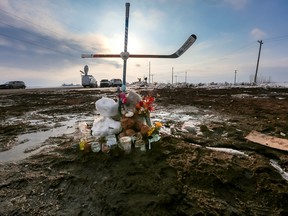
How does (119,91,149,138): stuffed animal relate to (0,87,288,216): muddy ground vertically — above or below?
above

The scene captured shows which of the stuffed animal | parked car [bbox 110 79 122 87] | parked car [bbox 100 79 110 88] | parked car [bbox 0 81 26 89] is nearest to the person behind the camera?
the stuffed animal

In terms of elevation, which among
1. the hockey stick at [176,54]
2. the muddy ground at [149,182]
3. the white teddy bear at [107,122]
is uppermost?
the hockey stick at [176,54]

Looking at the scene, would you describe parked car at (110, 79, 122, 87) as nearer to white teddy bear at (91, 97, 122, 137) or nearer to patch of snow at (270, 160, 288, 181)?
white teddy bear at (91, 97, 122, 137)

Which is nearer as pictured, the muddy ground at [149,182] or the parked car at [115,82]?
the muddy ground at [149,182]

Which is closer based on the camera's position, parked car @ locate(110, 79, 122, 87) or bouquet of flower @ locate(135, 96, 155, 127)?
bouquet of flower @ locate(135, 96, 155, 127)

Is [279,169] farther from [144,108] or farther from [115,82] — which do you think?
[115,82]

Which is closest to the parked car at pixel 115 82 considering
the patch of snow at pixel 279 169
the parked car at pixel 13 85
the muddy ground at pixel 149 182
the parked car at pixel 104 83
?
the parked car at pixel 104 83

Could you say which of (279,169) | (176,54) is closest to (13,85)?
(176,54)

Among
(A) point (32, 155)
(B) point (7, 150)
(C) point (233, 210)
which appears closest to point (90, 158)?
(A) point (32, 155)

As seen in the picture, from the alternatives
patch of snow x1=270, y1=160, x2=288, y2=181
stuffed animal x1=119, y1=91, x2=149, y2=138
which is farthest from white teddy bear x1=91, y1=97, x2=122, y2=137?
patch of snow x1=270, y1=160, x2=288, y2=181

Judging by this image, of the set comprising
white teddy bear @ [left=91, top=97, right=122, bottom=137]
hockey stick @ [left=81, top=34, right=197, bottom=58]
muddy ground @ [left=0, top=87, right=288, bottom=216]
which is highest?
hockey stick @ [left=81, top=34, right=197, bottom=58]

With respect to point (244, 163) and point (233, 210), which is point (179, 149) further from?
point (233, 210)

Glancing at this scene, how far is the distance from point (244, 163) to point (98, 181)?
227 centimetres

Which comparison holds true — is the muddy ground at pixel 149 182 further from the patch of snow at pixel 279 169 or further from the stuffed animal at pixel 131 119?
the stuffed animal at pixel 131 119
